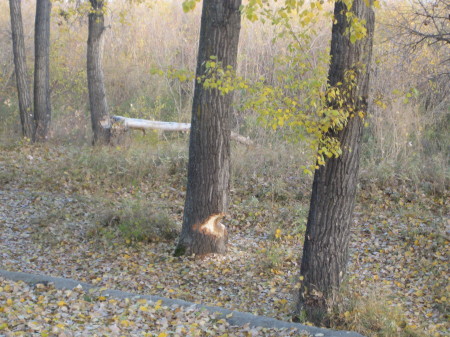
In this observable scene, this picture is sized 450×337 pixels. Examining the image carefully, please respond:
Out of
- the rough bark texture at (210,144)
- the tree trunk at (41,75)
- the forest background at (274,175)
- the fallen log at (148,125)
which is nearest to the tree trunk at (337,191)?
the forest background at (274,175)

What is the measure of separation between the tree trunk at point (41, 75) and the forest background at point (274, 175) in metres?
0.55

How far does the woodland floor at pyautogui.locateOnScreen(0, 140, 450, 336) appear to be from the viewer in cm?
529

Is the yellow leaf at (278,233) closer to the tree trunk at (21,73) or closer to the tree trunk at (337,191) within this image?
the tree trunk at (337,191)

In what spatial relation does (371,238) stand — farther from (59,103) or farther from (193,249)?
(59,103)

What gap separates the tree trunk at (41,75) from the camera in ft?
43.2

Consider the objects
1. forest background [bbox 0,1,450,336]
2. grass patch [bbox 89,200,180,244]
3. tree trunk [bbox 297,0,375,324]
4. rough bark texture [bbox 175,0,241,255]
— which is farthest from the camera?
grass patch [bbox 89,200,180,244]

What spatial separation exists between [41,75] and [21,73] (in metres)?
0.58

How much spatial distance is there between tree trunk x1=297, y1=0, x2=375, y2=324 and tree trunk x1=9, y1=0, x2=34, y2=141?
9.86 metres

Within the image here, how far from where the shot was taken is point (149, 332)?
15.3 ft

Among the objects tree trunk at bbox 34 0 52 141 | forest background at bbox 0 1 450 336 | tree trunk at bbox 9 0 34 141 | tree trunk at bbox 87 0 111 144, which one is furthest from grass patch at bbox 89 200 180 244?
tree trunk at bbox 9 0 34 141

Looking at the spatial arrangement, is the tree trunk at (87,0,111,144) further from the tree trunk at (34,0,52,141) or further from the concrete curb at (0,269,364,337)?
the concrete curb at (0,269,364,337)

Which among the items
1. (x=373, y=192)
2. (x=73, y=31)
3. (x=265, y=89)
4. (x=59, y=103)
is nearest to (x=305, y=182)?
(x=373, y=192)

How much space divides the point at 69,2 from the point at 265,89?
975 cm

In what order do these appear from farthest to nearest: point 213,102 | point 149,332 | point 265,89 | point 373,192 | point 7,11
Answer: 1. point 7,11
2. point 373,192
3. point 213,102
4. point 265,89
5. point 149,332
